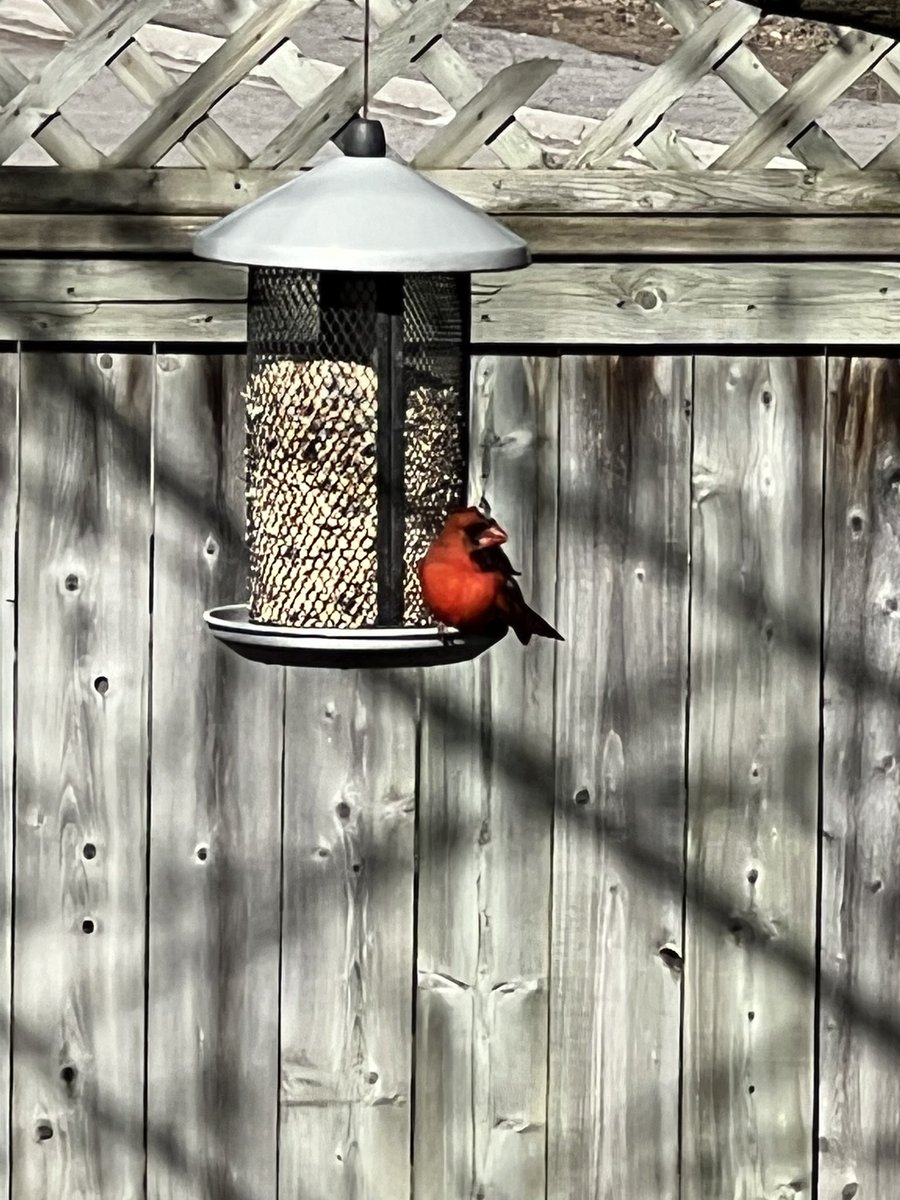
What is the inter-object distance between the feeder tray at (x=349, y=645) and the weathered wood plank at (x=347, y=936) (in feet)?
2.88

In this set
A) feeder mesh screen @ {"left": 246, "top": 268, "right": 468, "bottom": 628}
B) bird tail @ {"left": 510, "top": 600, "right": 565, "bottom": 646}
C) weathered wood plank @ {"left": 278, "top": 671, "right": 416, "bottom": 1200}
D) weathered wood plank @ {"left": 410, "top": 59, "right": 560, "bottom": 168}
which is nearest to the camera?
bird tail @ {"left": 510, "top": 600, "right": 565, "bottom": 646}

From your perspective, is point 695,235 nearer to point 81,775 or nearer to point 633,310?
point 633,310

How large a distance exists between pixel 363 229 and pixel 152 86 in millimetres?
1247

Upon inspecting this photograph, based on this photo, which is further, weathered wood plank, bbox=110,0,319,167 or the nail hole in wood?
the nail hole in wood

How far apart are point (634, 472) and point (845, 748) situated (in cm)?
58

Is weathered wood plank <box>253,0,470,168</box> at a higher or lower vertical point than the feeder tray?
higher

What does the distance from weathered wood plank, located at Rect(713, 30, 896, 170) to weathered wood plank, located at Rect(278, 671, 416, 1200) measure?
1.03m

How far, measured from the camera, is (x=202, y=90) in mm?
3064

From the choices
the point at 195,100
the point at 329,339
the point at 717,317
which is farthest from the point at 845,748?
the point at 195,100

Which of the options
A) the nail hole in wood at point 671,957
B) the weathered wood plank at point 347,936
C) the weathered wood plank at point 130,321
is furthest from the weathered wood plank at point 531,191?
the nail hole in wood at point 671,957

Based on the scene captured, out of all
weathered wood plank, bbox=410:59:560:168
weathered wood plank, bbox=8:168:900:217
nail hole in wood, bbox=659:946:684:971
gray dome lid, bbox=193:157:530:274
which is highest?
weathered wood plank, bbox=410:59:560:168

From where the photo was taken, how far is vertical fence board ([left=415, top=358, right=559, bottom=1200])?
3.07m

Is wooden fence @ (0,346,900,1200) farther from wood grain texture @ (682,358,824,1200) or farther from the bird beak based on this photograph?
the bird beak

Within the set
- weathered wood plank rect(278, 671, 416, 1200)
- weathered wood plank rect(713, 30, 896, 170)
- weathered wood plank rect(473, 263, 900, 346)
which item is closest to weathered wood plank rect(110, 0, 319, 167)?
weathered wood plank rect(473, 263, 900, 346)
